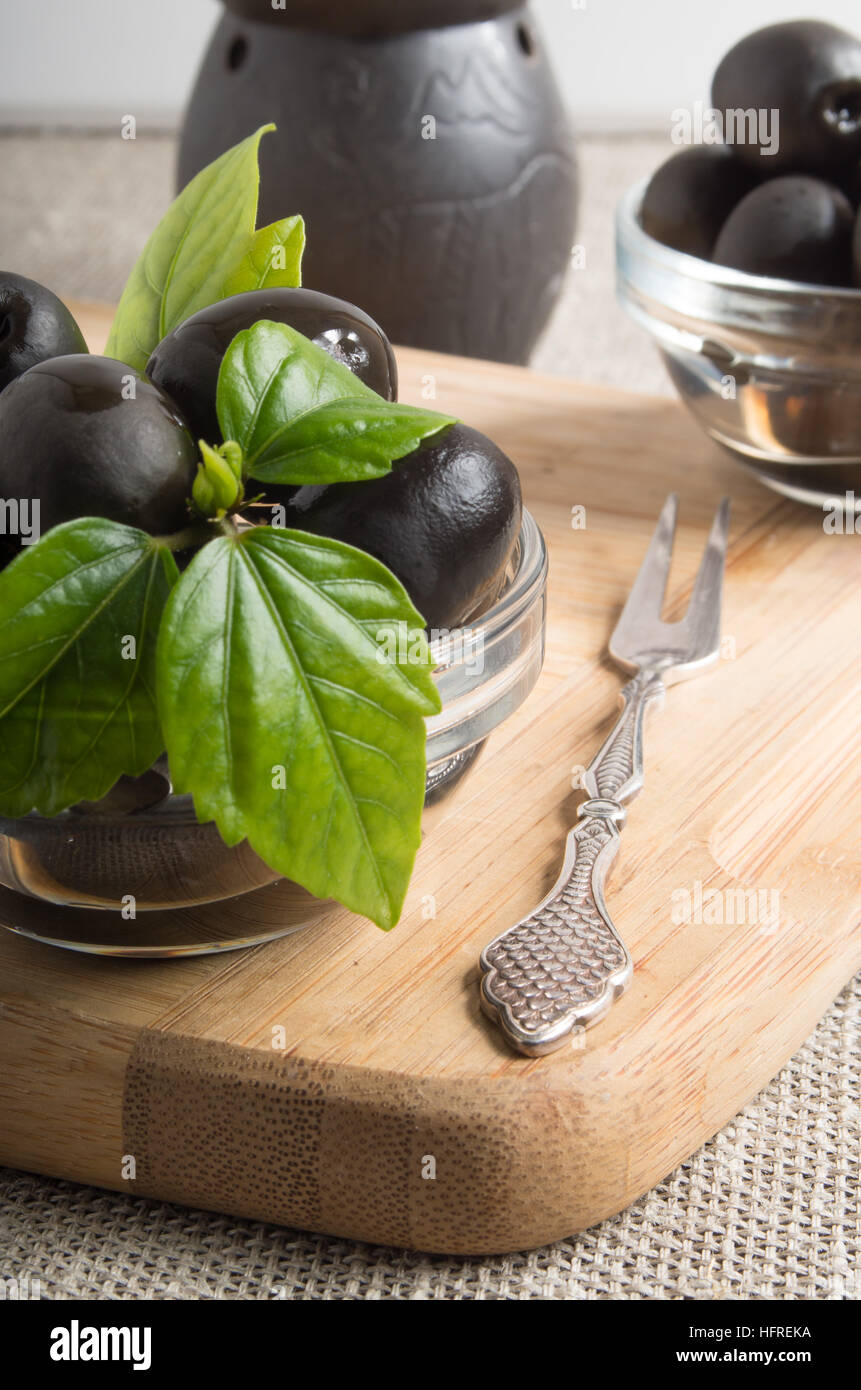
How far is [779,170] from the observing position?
31.7 inches

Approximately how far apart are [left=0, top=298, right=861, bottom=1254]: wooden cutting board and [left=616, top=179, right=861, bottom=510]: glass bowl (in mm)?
192

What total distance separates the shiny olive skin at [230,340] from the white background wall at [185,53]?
1.96 m

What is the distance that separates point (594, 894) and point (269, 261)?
23cm

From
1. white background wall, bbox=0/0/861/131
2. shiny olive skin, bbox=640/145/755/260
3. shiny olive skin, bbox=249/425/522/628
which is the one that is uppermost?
shiny olive skin, bbox=249/425/522/628

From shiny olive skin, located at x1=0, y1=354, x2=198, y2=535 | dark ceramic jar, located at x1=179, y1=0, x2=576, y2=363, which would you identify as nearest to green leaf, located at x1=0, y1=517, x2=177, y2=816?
shiny olive skin, located at x1=0, y1=354, x2=198, y2=535

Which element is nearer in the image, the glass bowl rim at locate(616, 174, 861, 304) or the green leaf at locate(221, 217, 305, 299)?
the green leaf at locate(221, 217, 305, 299)

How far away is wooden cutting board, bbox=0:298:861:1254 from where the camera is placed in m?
0.45

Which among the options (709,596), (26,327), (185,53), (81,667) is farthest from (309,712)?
(185,53)

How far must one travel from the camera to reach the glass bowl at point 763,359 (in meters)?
0.75

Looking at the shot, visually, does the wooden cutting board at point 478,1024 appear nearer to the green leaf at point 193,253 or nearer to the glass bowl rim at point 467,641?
the glass bowl rim at point 467,641

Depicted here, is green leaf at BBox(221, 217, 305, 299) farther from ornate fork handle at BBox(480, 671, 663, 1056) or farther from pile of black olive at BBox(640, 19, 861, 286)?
pile of black olive at BBox(640, 19, 861, 286)

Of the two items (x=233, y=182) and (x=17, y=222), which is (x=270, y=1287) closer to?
(x=233, y=182)

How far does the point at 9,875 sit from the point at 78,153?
170cm

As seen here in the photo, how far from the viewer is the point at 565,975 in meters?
0.48
